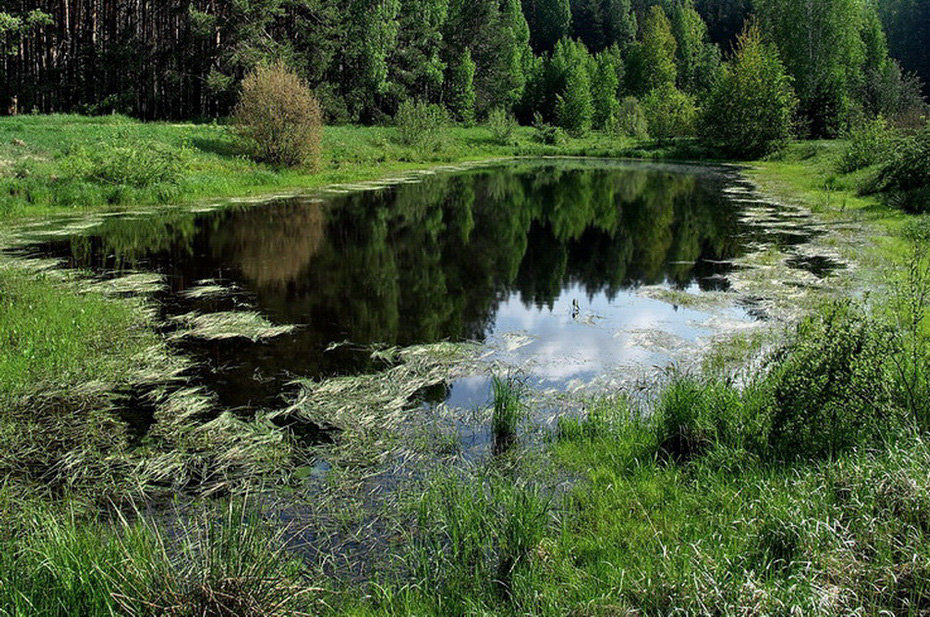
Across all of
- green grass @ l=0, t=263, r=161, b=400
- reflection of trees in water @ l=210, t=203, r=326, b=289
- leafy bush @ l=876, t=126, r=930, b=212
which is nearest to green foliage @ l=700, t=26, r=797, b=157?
leafy bush @ l=876, t=126, r=930, b=212

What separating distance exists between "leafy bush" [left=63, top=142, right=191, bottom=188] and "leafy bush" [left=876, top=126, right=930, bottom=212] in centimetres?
2525

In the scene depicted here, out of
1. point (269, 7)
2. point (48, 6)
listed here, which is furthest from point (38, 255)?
point (48, 6)

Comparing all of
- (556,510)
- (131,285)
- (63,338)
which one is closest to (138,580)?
(556,510)

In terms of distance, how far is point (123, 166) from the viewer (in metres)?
23.4

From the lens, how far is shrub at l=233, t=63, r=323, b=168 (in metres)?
30.3

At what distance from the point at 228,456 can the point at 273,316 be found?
5064 mm

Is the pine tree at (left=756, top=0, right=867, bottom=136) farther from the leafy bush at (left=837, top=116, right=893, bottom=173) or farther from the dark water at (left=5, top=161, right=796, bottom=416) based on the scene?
the dark water at (left=5, top=161, right=796, bottom=416)

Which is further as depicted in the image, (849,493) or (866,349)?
(866,349)

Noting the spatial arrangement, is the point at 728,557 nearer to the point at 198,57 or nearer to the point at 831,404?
the point at 831,404

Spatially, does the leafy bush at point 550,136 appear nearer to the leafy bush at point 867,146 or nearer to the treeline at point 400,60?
the treeline at point 400,60

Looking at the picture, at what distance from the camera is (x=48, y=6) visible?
47344 mm

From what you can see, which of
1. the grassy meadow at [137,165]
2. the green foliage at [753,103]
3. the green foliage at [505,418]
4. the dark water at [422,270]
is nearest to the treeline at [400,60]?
the green foliage at [753,103]

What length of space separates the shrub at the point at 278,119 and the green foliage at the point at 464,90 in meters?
41.2

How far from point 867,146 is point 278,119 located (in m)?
26.4
